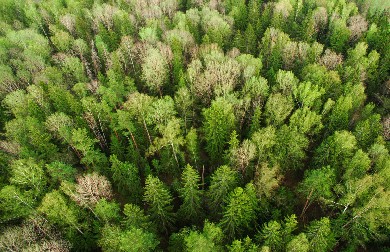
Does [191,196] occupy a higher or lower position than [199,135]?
higher

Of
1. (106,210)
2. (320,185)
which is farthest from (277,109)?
(106,210)

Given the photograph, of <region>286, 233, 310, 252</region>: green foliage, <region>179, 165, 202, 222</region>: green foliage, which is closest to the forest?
<region>286, 233, 310, 252</region>: green foliage

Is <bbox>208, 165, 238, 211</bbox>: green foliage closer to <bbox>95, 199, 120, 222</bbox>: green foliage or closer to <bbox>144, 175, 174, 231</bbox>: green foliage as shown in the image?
<bbox>144, 175, 174, 231</bbox>: green foliage

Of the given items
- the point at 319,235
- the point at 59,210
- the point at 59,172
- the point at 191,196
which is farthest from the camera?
the point at 59,172

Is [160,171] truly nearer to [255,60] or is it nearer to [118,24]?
[255,60]

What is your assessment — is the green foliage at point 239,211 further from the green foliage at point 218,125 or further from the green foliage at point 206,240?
the green foliage at point 218,125

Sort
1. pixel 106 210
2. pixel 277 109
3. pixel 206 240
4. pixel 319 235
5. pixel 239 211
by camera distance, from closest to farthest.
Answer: pixel 206 240 → pixel 319 235 → pixel 239 211 → pixel 106 210 → pixel 277 109

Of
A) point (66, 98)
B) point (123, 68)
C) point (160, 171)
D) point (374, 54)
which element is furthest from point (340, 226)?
point (123, 68)

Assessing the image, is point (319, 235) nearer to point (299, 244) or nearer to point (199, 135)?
point (299, 244)

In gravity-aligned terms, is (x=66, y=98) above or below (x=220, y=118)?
below
